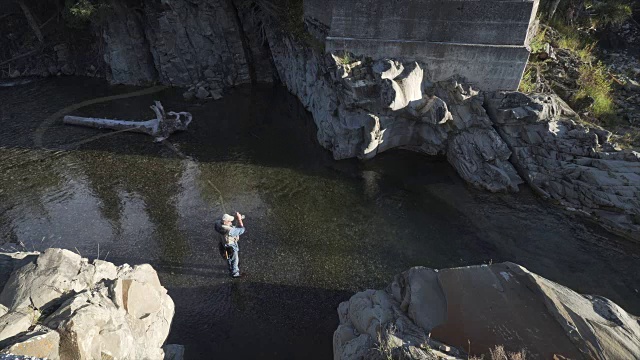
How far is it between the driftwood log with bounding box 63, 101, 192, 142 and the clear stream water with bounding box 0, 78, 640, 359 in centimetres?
49

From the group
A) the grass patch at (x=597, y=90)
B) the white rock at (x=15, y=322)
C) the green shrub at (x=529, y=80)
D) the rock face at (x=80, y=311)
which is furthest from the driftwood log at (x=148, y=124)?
the grass patch at (x=597, y=90)

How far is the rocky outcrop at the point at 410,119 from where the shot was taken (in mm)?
15258

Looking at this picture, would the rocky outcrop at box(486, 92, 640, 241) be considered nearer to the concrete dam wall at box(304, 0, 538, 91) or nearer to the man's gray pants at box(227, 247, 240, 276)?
the concrete dam wall at box(304, 0, 538, 91)

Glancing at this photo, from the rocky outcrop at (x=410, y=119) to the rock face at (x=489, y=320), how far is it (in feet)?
27.0

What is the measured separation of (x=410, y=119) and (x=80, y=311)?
14281mm

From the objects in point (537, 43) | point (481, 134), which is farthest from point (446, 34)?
point (537, 43)

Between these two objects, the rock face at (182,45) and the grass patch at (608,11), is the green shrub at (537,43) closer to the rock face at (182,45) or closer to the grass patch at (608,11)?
the grass patch at (608,11)

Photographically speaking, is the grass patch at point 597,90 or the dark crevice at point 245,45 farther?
the dark crevice at point 245,45

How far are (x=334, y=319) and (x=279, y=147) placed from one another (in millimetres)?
10140

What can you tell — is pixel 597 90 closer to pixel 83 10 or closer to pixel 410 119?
pixel 410 119

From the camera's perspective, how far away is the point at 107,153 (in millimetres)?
17203

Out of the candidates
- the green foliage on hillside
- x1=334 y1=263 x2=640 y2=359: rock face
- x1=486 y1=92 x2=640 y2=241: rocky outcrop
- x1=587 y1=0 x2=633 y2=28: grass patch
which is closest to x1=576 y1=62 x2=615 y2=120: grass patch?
x1=486 y1=92 x2=640 y2=241: rocky outcrop

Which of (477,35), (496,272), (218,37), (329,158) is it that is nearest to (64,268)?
(496,272)

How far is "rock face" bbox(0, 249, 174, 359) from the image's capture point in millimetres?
5328
